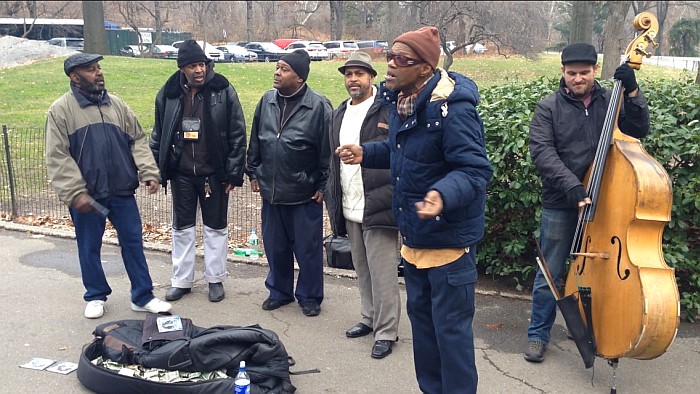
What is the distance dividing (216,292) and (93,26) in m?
23.6

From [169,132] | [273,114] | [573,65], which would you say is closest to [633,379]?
[573,65]

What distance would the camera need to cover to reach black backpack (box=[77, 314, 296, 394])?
161 inches

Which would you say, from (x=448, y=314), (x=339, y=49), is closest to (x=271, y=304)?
(x=448, y=314)

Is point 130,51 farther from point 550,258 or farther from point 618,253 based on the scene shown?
point 618,253

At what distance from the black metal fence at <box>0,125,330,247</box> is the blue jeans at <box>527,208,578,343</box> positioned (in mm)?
3688

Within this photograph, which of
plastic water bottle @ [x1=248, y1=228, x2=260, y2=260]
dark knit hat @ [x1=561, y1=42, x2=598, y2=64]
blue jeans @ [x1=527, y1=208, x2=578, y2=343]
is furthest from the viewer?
plastic water bottle @ [x1=248, y1=228, x2=260, y2=260]

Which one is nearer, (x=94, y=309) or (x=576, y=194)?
(x=576, y=194)

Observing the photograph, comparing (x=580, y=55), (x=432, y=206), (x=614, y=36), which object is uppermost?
(x=614, y=36)

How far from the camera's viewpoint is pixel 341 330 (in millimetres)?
5320

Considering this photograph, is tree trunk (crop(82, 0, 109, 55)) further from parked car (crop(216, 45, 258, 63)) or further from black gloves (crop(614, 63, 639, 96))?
black gloves (crop(614, 63, 639, 96))

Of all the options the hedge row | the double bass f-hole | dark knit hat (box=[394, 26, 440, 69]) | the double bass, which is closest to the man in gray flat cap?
the hedge row

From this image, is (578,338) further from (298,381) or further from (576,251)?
(298,381)

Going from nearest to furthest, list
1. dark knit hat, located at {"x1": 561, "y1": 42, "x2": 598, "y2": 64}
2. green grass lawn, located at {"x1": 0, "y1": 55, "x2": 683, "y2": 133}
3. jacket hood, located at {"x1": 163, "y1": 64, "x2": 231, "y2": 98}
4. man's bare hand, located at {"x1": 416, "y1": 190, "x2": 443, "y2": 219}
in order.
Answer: man's bare hand, located at {"x1": 416, "y1": 190, "x2": 443, "y2": 219}
dark knit hat, located at {"x1": 561, "y1": 42, "x2": 598, "y2": 64}
jacket hood, located at {"x1": 163, "y1": 64, "x2": 231, "y2": 98}
green grass lawn, located at {"x1": 0, "y1": 55, "x2": 683, "y2": 133}

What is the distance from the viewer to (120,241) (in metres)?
5.59
